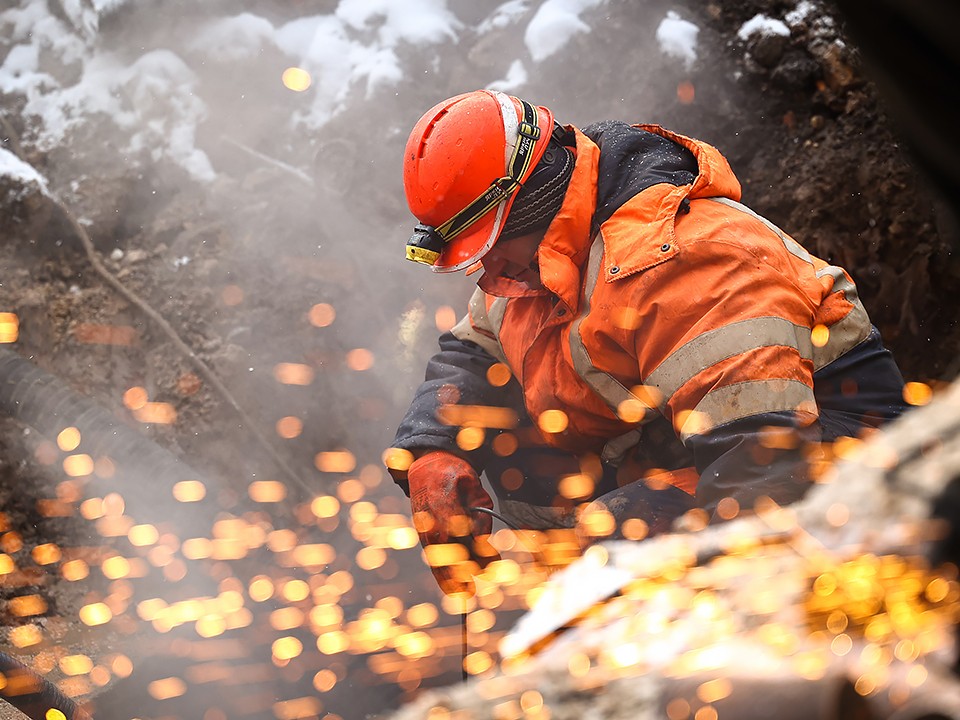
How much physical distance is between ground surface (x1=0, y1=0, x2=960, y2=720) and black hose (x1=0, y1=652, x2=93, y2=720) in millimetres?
1515

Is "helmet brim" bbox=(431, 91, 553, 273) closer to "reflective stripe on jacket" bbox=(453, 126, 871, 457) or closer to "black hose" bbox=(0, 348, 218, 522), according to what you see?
"reflective stripe on jacket" bbox=(453, 126, 871, 457)

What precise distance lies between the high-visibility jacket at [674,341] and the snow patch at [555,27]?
1907mm

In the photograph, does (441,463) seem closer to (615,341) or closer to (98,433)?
(615,341)

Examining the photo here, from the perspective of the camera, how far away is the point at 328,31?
543 centimetres

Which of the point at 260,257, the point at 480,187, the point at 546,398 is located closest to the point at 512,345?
→ the point at 546,398

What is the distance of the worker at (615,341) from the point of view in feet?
8.10

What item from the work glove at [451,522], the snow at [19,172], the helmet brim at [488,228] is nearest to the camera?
the helmet brim at [488,228]

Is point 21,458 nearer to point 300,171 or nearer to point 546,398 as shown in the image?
point 300,171

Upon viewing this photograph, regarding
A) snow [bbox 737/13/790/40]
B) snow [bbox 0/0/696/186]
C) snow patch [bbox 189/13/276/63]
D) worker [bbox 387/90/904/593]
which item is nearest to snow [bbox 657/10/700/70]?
snow [bbox 737/13/790/40]

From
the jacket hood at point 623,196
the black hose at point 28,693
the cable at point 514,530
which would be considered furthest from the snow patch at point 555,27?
the black hose at point 28,693

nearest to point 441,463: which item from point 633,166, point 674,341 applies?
point 674,341

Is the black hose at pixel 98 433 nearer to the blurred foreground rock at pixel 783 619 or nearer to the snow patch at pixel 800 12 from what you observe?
the blurred foreground rock at pixel 783 619

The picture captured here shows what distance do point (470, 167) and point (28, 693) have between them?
2231 mm

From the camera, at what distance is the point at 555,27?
5074mm
